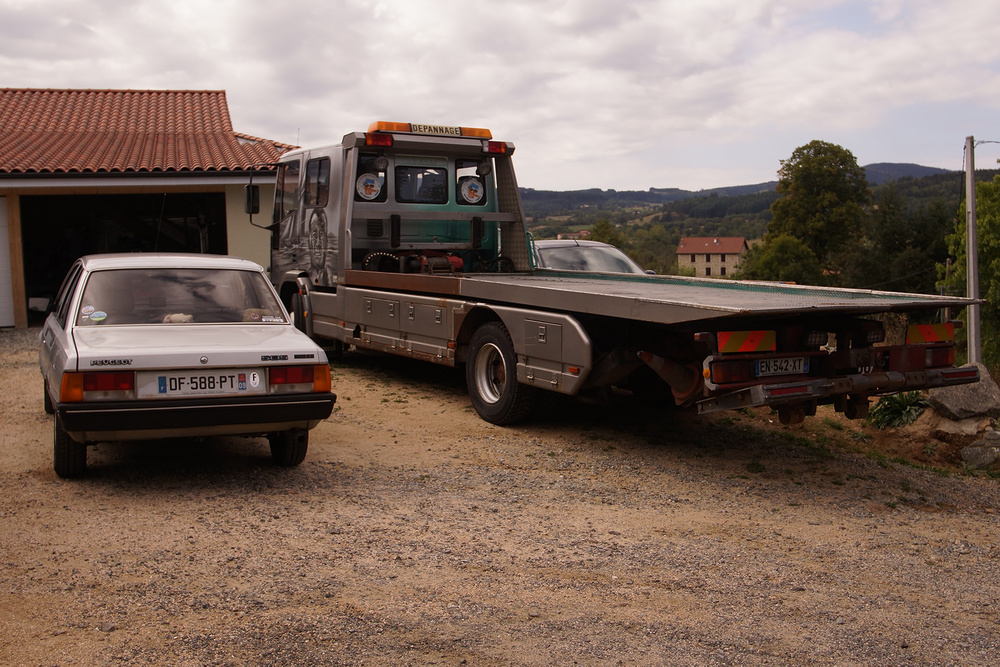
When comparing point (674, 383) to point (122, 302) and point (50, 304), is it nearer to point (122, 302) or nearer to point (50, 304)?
point (122, 302)

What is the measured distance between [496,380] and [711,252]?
461 feet

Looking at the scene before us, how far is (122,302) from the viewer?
608 cm

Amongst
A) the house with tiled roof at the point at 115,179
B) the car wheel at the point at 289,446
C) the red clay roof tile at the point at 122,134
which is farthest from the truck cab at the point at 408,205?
the red clay roof tile at the point at 122,134

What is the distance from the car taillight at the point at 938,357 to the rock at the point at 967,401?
2131 mm

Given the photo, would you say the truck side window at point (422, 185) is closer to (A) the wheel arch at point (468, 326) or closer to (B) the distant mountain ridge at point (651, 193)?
(A) the wheel arch at point (468, 326)

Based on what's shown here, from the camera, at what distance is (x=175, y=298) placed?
6215 millimetres

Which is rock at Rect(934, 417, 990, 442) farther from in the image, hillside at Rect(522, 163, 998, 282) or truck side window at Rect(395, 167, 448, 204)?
hillside at Rect(522, 163, 998, 282)

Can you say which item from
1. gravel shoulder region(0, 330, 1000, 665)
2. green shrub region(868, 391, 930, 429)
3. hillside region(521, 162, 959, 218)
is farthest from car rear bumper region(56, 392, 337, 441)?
hillside region(521, 162, 959, 218)

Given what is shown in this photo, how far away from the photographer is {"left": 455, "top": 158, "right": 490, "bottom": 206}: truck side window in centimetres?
1100

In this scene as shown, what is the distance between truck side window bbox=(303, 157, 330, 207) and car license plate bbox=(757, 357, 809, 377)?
6.49 metres

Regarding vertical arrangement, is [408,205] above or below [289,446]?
above

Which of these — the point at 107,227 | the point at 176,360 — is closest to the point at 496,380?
the point at 176,360

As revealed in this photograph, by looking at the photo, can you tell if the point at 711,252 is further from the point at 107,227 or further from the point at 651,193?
the point at 107,227

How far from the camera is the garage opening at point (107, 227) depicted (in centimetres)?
1961
